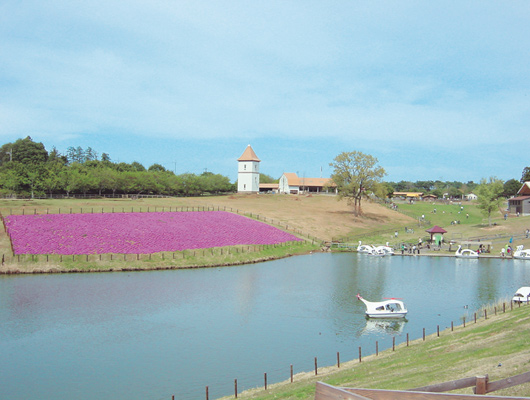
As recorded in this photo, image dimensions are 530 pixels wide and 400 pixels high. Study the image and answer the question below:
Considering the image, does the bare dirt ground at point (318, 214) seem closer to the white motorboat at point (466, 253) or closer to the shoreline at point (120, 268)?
the white motorboat at point (466, 253)

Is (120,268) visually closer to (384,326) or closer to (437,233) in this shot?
(384,326)

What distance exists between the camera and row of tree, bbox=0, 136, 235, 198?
11681cm

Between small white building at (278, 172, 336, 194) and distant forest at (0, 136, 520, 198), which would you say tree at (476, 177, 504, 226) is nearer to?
distant forest at (0, 136, 520, 198)

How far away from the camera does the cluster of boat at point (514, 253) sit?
228ft

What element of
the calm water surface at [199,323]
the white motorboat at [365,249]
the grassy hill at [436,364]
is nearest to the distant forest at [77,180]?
the white motorboat at [365,249]

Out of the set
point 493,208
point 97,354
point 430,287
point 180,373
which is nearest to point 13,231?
point 97,354

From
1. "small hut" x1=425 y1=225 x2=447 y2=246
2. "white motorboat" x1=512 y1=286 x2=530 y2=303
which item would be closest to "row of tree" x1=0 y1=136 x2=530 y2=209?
"small hut" x1=425 y1=225 x2=447 y2=246

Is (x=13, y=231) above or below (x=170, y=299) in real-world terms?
above

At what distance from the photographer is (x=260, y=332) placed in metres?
35.0

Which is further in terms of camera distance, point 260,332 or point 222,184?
point 222,184

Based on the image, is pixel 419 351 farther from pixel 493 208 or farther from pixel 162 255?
pixel 493 208

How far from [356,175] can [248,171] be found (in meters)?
51.0

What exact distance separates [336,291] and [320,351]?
18.0m

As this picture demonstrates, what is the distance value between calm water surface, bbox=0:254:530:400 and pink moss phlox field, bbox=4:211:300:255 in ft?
27.3
